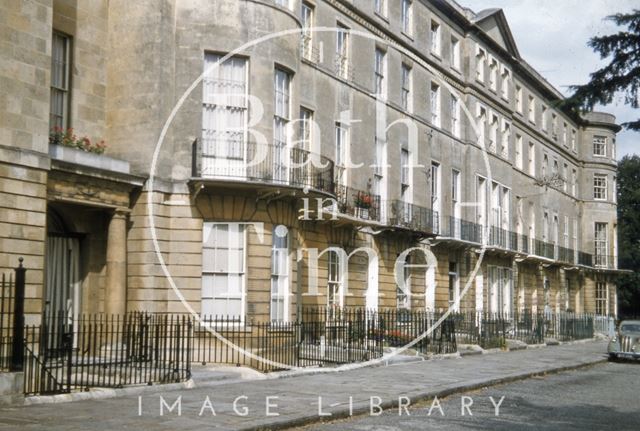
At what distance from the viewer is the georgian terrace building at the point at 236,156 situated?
18.0 m

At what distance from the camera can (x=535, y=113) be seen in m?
51.3

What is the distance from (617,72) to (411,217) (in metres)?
21.5

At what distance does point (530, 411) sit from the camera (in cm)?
1446

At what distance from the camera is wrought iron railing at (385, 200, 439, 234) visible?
3153 cm

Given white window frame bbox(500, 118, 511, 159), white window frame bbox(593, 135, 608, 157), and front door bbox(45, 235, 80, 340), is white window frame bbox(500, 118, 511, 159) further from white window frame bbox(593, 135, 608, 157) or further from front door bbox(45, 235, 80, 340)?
front door bbox(45, 235, 80, 340)

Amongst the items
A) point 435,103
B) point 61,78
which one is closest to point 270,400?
point 61,78

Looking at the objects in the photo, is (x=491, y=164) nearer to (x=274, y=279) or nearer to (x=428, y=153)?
(x=428, y=153)

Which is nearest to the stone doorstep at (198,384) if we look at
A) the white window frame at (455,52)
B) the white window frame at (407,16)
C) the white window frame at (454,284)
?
the white window frame at (454,284)

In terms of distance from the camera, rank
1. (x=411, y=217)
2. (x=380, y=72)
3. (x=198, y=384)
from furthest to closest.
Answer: (x=411, y=217)
(x=380, y=72)
(x=198, y=384)

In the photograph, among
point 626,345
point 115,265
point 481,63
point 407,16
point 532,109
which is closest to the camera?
point 115,265

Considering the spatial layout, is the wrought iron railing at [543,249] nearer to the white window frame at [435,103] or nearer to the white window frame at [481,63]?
the white window frame at [481,63]

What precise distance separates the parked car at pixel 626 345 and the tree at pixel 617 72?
18.7 m

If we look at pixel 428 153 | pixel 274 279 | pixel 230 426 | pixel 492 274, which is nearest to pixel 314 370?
pixel 274 279

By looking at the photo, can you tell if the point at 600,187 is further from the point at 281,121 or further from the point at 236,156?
the point at 236,156
